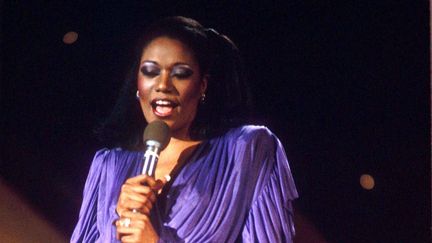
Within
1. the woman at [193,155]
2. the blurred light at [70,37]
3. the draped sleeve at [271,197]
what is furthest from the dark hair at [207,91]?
the blurred light at [70,37]

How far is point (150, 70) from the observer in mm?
2051

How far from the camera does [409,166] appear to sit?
6.87ft

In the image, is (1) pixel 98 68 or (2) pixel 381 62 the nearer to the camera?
(2) pixel 381 62

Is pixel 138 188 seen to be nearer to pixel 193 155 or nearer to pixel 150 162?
pixel 150 162

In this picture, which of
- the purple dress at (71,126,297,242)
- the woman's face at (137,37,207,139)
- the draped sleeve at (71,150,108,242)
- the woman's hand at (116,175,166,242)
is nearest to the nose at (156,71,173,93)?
the woman's face at (137,37,207,139)

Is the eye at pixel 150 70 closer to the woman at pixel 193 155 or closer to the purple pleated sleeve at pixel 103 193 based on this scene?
the woman at pixel 193 155

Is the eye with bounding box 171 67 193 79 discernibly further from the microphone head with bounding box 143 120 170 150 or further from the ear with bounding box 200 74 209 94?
the microphone head with bounding box 143 120 170 150

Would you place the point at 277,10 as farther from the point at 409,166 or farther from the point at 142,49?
the point at 409,166

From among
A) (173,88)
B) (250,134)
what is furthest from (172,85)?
(250,134)

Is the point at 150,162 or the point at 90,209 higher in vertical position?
the point at 150,162

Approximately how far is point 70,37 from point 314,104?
751 mm

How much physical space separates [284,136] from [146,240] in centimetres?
54

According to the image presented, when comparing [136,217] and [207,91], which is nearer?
[136,217]

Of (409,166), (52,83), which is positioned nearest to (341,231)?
(409,166)
